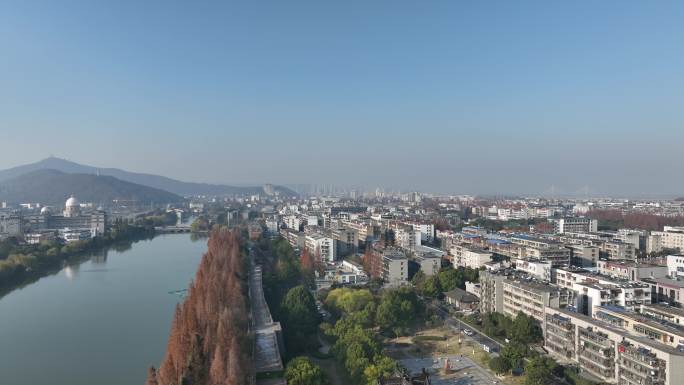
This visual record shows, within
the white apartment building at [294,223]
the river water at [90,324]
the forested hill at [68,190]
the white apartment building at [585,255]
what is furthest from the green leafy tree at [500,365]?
the forested hill at [68,190]

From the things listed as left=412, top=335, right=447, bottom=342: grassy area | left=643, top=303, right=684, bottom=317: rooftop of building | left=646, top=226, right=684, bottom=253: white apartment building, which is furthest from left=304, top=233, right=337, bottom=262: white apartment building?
left=646, top=226, right=684, bottom=253: white apartment building

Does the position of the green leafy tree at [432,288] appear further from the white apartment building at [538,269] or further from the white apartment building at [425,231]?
the white apartment building at [425,231]

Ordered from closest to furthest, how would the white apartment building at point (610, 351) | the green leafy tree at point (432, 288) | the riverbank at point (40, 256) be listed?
1. the white apartment building at point (610, 351)
2. the green leafy tree at point (432, 288)
3. the riverbank at point (40, 256)

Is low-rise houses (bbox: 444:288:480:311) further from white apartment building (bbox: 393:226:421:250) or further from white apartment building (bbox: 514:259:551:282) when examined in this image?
white apartment building (bbox: 393:226:421:250)

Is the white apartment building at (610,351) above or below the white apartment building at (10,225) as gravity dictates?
below

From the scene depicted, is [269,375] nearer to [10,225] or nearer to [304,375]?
[304,375]

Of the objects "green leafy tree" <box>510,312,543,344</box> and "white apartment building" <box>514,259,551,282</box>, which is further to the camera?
"white apartment building" <box>514,259,551,282</box>

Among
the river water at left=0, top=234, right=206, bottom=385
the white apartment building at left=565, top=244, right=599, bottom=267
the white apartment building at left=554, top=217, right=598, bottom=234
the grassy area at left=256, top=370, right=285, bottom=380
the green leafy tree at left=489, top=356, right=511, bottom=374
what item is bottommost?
the river water at left=0, top=234, right=206, bottom=385
